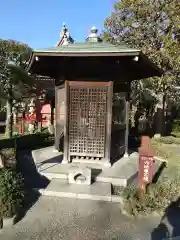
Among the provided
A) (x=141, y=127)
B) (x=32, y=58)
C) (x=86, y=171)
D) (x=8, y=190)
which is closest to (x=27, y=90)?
(x=141, y=127)

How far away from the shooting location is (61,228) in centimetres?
592

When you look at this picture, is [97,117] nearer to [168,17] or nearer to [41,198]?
[41,198]

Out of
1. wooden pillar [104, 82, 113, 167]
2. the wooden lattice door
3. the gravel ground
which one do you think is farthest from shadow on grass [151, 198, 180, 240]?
the wooden lattice door

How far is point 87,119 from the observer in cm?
1003

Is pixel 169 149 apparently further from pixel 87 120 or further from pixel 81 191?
pixel 81 191

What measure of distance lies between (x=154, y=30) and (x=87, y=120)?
1118 centimetres

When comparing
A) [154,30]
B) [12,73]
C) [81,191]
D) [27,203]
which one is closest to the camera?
[27,203]

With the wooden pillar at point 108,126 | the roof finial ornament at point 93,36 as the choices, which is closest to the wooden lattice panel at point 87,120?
the wooden pillar at point 108,126

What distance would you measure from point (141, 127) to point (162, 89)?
5868 millimetres

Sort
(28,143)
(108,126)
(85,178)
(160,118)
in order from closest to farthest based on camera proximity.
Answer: (85,178), (108,126), (28,143), (160,118)

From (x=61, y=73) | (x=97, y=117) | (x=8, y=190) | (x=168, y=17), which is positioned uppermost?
(x=168, y=17)

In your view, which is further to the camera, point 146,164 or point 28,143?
point 28,143

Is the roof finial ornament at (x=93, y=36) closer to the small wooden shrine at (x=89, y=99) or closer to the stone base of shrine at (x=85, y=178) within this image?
the small wooden shrine at (x=89, y=99)

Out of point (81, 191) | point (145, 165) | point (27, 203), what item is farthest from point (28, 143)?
point (145, 165)
